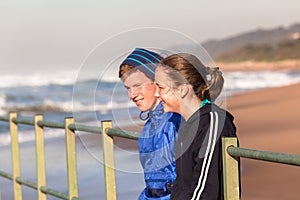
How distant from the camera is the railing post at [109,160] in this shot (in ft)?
14.0

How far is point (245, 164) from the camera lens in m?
11.8

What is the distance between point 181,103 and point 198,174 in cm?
29

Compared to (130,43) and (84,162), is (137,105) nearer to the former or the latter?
(130,43)

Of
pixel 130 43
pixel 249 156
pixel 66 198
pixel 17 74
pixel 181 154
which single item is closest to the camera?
pixel 249 156

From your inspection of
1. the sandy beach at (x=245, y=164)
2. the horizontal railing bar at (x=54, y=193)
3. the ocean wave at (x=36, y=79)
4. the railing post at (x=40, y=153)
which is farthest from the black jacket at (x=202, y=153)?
the ocean wave at (x=36, y=79)

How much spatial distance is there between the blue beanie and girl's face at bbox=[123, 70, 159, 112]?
3 cm

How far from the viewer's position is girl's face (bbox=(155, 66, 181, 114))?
119 inches

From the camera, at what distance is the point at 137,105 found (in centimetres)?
342

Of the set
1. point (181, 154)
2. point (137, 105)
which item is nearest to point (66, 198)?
point (137, 105)

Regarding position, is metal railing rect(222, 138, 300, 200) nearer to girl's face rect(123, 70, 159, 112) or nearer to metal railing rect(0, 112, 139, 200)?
girl's face rect(123, 70, 159, 112)

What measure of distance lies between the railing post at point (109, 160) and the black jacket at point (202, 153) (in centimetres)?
128

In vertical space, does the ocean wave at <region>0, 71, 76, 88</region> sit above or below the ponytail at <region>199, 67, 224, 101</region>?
below

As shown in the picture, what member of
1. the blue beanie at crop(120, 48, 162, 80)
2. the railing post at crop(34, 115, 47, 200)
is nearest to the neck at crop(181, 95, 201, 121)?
the blue beanie at crop(120, 48, 162, 80)

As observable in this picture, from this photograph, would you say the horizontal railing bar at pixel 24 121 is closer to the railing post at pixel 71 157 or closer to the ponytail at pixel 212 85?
the railing post at pixel 71 157
